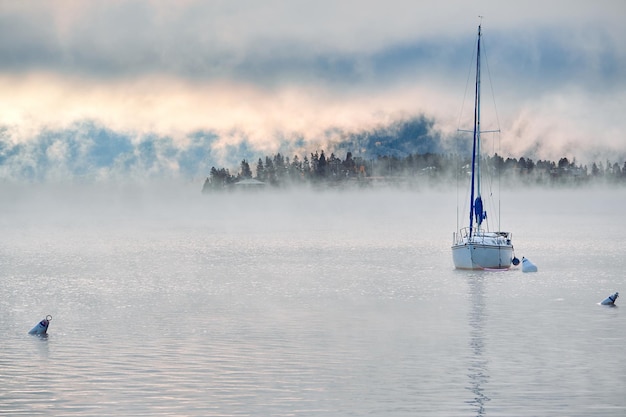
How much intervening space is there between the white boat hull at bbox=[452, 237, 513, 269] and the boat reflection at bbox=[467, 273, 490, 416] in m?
13.5

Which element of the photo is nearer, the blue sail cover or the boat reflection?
the boat reflection

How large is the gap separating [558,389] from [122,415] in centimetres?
1633

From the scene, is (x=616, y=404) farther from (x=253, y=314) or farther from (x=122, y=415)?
(x=253, y=314)

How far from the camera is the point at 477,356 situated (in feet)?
165

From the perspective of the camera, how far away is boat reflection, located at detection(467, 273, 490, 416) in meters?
40.7

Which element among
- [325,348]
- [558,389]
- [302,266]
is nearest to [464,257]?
[302,266]

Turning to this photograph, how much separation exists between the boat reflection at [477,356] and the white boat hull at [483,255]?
13484 millimetres

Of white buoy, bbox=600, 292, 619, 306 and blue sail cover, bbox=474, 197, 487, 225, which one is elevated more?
blue sail cover, bbox=474, 197, 487, 225

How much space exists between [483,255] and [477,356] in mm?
46226

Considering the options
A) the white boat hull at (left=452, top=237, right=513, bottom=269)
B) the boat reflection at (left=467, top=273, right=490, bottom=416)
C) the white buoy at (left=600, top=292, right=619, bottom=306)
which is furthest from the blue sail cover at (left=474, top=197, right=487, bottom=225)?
the white buoy at (left=600, top=292, right=619, bottom=306)

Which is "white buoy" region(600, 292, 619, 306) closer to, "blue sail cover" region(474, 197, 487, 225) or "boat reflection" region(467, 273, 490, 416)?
"boat reflection" region(467, 273, 490, 416)

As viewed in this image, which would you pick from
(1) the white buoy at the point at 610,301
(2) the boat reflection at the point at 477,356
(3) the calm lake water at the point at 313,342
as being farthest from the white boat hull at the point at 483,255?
(1) the white buoy at the point at 610,301

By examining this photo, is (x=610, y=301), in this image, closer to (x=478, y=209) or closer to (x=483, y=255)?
(x=483, y=255)

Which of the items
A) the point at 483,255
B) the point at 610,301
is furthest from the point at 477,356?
the point at 483,255
